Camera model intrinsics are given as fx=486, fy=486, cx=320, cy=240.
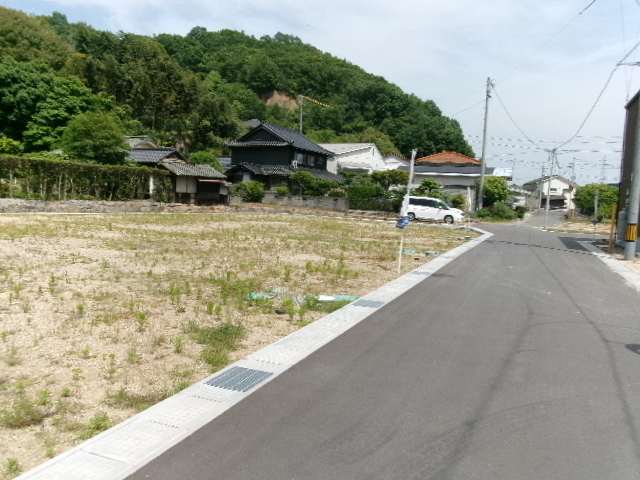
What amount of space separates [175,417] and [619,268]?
13.7 m

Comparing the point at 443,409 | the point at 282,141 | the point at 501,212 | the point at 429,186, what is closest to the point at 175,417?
the point at 443,409

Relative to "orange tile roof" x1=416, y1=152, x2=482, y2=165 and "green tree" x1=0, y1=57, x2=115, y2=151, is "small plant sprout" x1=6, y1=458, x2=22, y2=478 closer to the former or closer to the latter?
"green tree" x1=0, y1=57, x2=115, y2=151

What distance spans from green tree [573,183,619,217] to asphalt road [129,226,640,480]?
4717 cm

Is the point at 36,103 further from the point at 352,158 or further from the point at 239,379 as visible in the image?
the point at 239,379

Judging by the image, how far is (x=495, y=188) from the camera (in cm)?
4309

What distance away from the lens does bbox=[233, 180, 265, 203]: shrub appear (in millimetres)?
39656

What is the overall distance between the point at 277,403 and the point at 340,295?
445cm

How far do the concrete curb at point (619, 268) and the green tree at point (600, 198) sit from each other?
3377cm

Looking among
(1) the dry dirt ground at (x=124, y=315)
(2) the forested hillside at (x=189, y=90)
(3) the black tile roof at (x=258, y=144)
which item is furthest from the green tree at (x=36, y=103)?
(1) the dry dirt ground at (x=124, y=315)

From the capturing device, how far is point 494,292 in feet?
30.5

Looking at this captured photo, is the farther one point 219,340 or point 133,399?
point 219,340

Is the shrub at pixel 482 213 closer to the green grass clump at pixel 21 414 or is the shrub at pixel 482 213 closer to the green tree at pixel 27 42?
the green tree at pixel 27 42

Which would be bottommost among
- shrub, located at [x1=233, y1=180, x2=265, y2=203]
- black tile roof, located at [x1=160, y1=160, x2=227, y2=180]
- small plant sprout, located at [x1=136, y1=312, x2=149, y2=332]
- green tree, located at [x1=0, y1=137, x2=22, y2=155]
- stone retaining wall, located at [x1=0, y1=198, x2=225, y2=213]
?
small plant sprout, located at [x1=136, y1=312, x2=149, y2=332]

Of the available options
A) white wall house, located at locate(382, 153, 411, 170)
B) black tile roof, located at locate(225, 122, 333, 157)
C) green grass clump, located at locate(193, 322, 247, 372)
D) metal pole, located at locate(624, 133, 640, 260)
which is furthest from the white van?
white wall house, located at locate(382, 153, 411, 170)
